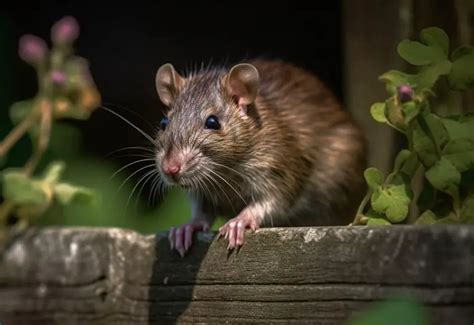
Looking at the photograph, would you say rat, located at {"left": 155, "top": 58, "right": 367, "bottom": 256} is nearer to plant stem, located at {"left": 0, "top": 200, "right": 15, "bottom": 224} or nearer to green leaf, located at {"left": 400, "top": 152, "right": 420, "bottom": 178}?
green leaf, located at {"left": 400, "top": 152, "right": 420, "bottom": 178}

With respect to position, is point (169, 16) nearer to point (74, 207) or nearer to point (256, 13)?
point (256, 13)

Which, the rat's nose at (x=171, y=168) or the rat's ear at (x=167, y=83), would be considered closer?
the rat's nose at (x=171, y=168)


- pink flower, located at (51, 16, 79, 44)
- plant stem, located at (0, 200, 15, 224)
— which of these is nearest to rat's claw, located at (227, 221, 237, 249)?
plant stem, located at (0, 200, 15, 224)

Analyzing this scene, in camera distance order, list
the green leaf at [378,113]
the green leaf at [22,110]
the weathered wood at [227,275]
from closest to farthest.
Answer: the green leaf at [22,110]
the weathered wood at [227,275]
the green leaf at [378,113]

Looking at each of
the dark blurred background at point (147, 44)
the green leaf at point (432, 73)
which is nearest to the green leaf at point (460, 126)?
the green leaf at point (432, 73)

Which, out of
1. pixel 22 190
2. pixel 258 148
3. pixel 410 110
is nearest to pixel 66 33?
pixel 22 190

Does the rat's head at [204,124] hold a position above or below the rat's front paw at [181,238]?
above

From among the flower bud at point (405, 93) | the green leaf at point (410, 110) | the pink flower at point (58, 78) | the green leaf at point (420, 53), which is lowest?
the green leaf at point (410, 110)

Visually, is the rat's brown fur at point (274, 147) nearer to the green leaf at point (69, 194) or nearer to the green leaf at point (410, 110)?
the green leaf at point (410, 110)

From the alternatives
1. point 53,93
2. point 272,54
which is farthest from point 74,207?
point 53,93
